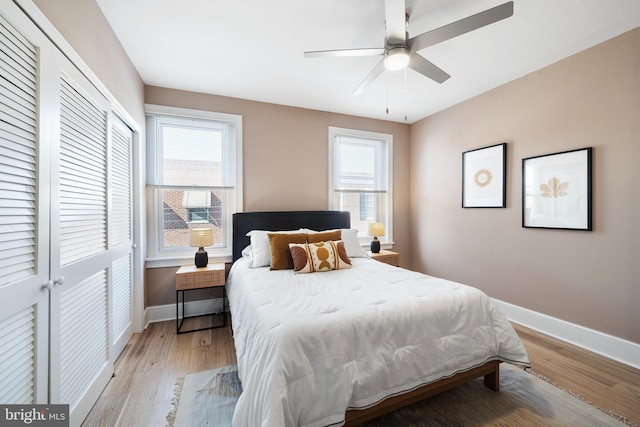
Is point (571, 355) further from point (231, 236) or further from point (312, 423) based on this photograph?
point (231, 236)

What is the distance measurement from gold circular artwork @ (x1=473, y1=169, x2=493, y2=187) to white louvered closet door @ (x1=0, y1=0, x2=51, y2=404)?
153 inches

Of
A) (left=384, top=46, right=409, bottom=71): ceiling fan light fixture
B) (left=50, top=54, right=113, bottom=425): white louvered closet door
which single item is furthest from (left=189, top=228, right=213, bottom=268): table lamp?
(left=384, top=46, right=409, bottom=71): ceiling fan light fixture

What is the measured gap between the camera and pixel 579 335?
238 cm

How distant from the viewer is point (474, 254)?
11.0 feet

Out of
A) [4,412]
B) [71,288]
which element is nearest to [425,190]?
[71,288]

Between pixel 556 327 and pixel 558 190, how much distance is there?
1.36 m

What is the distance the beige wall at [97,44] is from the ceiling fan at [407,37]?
1375 mm

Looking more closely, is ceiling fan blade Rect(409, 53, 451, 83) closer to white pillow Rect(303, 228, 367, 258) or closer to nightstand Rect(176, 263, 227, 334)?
white pillow Rect(303, 228, 367, 258)

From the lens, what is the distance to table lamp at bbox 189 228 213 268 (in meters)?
2.88

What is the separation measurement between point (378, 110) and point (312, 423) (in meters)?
3.72

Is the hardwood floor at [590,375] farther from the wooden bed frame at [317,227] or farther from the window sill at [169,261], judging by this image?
the window sill at [169,261]

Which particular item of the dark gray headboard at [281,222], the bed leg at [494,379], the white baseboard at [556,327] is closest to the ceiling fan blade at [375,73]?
the dark gray headboard at [281,222]

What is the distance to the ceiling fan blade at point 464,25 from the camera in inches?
54.8

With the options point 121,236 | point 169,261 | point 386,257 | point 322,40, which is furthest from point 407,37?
point 169,261
